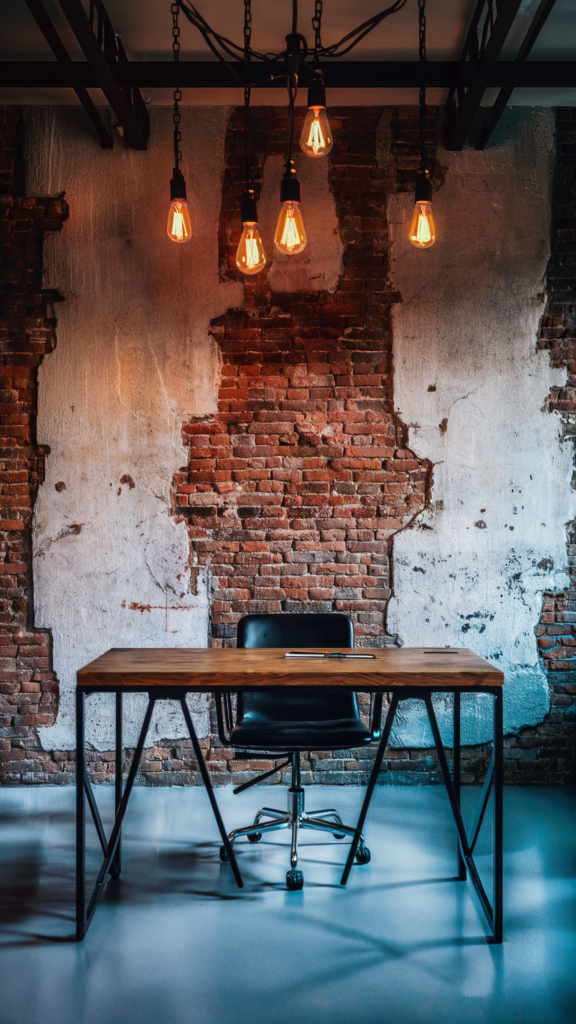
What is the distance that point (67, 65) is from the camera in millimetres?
3266

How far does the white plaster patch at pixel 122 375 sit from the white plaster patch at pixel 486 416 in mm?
1097

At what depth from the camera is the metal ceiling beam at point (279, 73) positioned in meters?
3.50

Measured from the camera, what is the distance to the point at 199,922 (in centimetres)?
238

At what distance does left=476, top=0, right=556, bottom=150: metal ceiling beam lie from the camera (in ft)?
10.1

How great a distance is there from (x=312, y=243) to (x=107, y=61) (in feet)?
4.28

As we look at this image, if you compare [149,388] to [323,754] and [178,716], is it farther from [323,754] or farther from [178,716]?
[323,754]

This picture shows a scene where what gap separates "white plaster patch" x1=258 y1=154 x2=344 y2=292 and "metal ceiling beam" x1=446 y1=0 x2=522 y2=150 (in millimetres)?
728

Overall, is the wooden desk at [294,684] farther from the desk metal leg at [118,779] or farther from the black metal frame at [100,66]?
the black metal frame at [100,66]

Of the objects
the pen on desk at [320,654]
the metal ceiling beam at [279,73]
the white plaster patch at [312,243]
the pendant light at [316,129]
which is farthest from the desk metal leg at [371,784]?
the metal ceiling beam at [279,73]

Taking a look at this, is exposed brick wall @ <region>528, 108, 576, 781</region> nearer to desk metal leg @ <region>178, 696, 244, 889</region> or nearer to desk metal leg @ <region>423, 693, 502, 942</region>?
desk metal leg @ <region>423, 693, 502, 942</region>

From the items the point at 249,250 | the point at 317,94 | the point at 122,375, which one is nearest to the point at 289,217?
the point at 249,250

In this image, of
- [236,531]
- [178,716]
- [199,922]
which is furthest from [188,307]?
[199,922]

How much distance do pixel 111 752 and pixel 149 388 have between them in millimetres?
1996

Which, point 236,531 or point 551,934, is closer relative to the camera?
point 551,934
